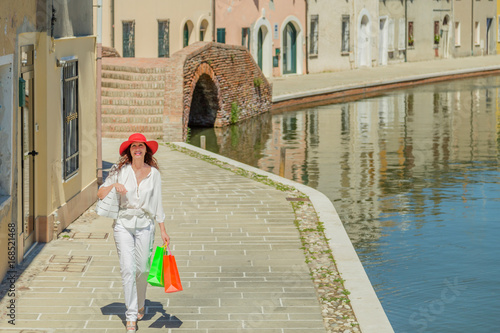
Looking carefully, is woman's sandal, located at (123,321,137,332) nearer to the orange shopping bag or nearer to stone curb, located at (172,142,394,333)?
the orange shopping bag

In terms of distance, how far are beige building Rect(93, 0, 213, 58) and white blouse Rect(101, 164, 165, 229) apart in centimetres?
2705

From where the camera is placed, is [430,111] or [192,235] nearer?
[192,235]

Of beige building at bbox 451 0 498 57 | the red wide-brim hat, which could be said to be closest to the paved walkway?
the red wide-brim hat

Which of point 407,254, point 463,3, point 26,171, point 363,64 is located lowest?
point 407,254

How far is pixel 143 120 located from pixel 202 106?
6003mm

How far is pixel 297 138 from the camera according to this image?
2586 cm

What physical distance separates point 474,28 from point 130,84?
41.8 meters

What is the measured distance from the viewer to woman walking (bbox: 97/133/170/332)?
7.85m

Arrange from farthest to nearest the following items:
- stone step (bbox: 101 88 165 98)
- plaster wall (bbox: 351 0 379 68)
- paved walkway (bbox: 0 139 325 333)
Answer: plaster wall (bbox: 351 0 379 68) < stone step (bbox: 101 88 165 98) < paved walkway (bbox: 0 139 325 333)

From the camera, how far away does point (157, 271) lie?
7836 millimetres

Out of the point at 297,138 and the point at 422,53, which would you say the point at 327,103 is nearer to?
the point at 297,138

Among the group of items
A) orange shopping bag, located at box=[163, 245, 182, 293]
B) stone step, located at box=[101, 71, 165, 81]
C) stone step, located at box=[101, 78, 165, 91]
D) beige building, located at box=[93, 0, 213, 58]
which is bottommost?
orange shopping bag, located at box=[163, 245, 182, 293]

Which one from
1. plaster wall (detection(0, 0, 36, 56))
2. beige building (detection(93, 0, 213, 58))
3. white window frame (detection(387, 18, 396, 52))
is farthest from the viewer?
white window frame (detection(387, 18, 396, 52))

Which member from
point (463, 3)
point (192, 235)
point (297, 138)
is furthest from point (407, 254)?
point (463, 3)
